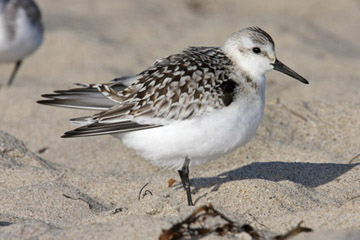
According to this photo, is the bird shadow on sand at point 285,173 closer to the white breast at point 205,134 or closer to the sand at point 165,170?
the sand at point 165,170

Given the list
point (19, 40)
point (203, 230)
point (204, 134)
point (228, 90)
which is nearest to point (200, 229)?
point (203, 230)

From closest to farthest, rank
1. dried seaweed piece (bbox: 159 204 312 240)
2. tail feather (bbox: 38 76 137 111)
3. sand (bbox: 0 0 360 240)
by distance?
1. dried seaweed piece (bbox: 159 204 312 240)
2. sand (bbox: 0 0 360 240)
3. tail feather (bbox: 38 76 137 111)

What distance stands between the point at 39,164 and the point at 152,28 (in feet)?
17.7

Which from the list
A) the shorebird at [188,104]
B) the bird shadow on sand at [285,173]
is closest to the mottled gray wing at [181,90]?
the shorebird at [188,104]

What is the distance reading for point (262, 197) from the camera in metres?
4.10

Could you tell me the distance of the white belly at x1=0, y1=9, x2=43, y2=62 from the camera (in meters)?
8.05

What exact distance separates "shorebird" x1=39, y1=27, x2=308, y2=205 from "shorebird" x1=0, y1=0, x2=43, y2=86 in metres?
3.97

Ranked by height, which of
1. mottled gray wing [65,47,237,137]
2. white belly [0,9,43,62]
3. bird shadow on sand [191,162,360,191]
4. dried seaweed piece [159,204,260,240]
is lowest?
white belly [0,9,43,62]

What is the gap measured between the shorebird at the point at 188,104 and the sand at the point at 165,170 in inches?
15.2

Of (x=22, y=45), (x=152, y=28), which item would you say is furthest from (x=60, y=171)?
(x=152, y=28)

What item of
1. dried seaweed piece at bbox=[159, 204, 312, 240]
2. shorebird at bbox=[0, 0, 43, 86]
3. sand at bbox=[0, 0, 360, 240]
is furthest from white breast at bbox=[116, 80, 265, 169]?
shorebird at bbox=[0, 0, 43, 86]

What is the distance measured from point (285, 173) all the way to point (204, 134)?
1.13m

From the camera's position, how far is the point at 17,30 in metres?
8.10

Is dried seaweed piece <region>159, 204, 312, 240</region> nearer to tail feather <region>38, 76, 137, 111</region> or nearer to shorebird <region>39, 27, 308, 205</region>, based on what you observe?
shorebird <region>39, 27, 308, 205</region>
